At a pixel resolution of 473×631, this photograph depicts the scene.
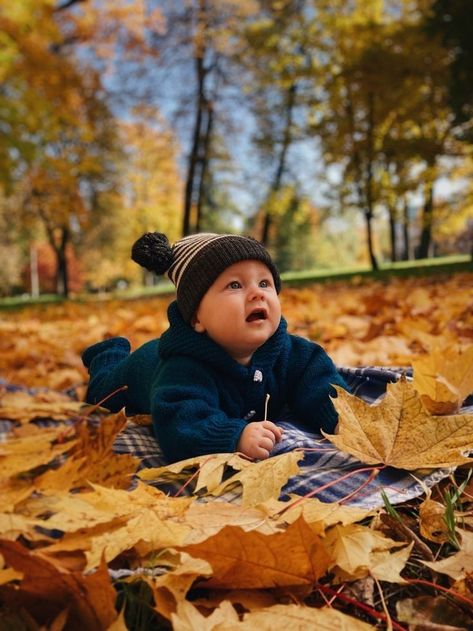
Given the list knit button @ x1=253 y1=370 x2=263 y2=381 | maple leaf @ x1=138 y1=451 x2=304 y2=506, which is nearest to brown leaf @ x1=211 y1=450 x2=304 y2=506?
maple leaf @ x1=138 y1=451 x2=304 y2=506

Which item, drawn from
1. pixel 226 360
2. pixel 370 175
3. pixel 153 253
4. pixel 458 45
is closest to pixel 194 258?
pixel 153 253

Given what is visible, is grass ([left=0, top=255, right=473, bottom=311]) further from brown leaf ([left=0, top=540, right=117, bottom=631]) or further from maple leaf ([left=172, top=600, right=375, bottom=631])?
brown leaf ([left=0, top=540, right=117, bottom=631])

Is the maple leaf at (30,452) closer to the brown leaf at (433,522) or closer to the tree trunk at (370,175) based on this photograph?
the brown leaf at (433,522)

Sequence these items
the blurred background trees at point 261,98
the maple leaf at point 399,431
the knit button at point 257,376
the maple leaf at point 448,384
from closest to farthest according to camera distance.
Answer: the maple leaf at point 399,431
the maple leaf at point 448,384
the knit button at point 257,376
the blurred background trees at point 261,98

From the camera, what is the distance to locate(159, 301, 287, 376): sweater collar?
4.55ft

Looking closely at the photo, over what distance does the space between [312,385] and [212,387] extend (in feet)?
0.99

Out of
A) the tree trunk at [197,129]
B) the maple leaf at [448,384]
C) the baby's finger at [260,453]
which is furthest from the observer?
the tree trunk at [197,129]

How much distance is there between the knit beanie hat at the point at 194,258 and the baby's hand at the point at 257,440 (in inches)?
14.9

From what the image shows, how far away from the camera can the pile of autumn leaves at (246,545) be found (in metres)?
0.67

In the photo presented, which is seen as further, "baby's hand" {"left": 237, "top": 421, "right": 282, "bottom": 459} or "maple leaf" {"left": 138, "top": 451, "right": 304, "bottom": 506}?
"baby's hand" {"left": 237, "top": 421, "right": 282, "bottom": 459}

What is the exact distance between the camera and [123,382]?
5.61 feet

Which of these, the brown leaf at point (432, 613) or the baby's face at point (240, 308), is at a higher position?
the baby's face at point (240, 308)

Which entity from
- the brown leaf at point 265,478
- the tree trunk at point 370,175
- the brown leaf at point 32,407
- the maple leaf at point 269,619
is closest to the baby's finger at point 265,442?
the brown leaf at point 265,478

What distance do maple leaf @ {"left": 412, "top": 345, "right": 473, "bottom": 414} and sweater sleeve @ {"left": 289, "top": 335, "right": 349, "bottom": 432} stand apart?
0.79 ft
